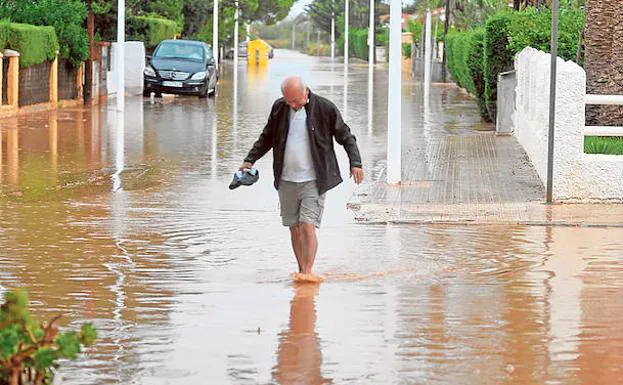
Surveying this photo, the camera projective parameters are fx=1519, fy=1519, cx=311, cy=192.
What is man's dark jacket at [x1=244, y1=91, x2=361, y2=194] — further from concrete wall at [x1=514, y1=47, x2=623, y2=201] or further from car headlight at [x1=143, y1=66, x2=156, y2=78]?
car headlight at [x1=143, y1=66, x2=156, y2=78]

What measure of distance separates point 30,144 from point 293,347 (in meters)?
15.5

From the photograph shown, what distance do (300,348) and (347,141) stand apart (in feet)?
9.08

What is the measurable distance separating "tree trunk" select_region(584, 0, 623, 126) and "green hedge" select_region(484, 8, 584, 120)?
3.35 meters

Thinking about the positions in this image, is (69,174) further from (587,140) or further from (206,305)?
(206,305)

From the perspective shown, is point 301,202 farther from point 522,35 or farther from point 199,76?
point 199,76

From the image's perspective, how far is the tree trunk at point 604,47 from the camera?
20.8 m

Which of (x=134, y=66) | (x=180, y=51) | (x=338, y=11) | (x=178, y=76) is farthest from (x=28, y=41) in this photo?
(x=338, y=11)

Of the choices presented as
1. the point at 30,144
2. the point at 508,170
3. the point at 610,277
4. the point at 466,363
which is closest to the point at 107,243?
the point at 610,277

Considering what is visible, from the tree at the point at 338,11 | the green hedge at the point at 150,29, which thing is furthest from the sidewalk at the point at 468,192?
the tree at the point at 338,11

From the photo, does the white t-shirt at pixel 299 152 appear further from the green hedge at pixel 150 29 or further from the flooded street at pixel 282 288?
the green hedge at pixel 150 29

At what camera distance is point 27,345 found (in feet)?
20.8

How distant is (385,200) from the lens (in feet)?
52.9

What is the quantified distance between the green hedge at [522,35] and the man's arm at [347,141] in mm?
13573

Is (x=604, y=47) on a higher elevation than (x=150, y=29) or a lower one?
lower
